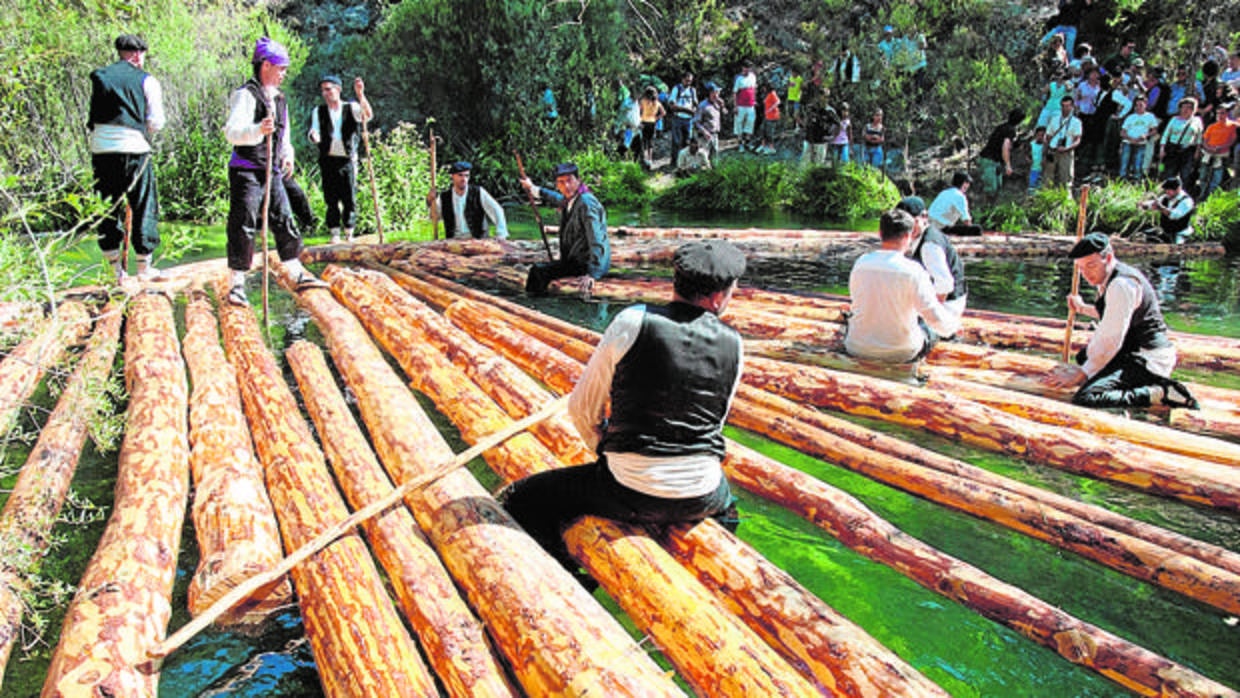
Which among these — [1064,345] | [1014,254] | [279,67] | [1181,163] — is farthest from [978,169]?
[279,67]

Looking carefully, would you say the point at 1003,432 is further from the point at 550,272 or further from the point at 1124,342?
the point at 550,272

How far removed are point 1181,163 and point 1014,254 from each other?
4.12 metres

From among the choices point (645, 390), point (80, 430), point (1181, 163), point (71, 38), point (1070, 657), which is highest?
point (71, 38)

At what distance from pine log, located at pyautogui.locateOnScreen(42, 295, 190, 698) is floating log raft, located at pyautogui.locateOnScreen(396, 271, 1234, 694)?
2514 millimetres

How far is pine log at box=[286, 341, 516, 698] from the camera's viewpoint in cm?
264

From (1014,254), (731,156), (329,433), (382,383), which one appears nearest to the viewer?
(329,433)

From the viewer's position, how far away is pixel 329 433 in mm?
4594

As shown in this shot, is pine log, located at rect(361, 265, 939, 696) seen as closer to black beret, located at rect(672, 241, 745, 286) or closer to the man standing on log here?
black beret, located at rect(672, 241, 745, 286)

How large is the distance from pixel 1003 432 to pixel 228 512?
3.80 meters

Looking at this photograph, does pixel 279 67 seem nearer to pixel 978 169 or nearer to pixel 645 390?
pixel 645 390

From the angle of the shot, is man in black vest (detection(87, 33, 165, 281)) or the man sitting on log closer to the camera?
the man sitting on log

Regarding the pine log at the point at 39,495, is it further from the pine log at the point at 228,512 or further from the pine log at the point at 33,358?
the pine log at the point at 228,512

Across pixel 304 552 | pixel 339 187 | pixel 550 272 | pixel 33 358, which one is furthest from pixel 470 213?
pixel 304 552

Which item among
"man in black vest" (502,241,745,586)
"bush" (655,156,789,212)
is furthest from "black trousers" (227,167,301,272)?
"bush" (655,156,789,212)
